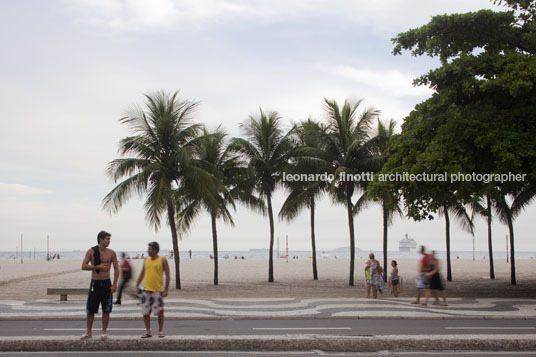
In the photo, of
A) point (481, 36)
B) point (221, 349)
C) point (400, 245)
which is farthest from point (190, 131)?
point (400, 245)

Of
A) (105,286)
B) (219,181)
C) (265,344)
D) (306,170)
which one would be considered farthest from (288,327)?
(306,170)

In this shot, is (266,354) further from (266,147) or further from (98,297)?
(266,147)

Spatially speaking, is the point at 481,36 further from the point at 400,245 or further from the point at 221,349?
the point at 400,245

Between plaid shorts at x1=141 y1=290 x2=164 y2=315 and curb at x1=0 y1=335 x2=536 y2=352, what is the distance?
883mm

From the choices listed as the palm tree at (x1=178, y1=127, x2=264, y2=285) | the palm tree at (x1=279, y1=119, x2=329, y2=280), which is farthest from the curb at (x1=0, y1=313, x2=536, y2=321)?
the palm tree at (x1=279, y1=119, x2=329, y2=280)

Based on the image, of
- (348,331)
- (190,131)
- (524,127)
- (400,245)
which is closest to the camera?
(348,331)

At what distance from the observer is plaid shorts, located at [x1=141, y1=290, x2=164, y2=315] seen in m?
10.0

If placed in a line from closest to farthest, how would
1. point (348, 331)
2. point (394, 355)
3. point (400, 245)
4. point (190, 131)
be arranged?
point (394, 355)
point (348, 331)
point (190, 131)
point (400, 245)

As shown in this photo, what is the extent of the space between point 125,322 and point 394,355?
7.24 meters

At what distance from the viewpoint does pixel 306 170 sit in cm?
2884

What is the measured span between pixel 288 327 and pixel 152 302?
3547 mm

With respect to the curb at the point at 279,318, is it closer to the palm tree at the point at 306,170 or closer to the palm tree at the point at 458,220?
the palm tree at the point at 306,170

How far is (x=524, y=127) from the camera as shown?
59.7 ft

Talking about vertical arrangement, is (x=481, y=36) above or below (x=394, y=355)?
Answer: above
